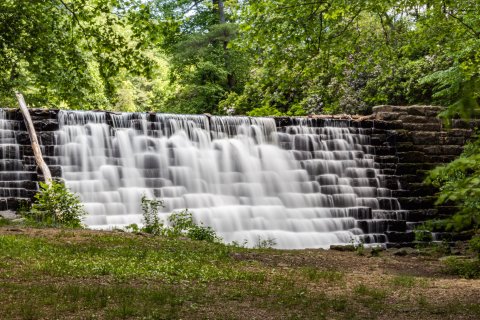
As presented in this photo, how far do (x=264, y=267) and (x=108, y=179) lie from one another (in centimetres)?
859

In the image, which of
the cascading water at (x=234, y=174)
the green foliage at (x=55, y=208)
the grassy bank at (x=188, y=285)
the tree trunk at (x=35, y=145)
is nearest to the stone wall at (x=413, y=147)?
the cascading water at (x=234, y=174)

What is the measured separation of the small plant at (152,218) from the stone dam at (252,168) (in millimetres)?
687

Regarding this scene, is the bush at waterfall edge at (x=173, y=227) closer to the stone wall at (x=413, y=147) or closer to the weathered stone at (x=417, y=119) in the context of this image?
the stone wall at (x=413, y=147)

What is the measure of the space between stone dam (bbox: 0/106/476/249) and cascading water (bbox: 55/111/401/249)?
0.12 ft

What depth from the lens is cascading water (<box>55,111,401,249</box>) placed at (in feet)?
59.8

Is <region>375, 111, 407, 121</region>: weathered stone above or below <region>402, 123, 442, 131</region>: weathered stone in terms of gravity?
above

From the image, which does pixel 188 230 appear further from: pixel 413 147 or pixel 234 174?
pixel 413 147

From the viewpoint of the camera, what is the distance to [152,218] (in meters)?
16.8

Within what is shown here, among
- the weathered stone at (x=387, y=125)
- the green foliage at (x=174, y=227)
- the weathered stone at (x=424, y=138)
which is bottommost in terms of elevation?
the green foliage at (x=174, y=227)

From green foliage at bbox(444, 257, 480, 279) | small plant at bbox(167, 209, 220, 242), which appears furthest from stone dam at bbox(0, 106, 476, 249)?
green foliage at bbox(444, 257, 480, 279)

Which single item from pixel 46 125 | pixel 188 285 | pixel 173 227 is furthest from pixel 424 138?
pixel 188 285

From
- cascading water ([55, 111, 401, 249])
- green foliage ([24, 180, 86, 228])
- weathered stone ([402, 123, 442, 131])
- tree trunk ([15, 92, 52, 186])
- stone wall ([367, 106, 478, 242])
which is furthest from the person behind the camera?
weathered stone ([402, 123, 442, 131])

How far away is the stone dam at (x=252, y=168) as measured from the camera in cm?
1788

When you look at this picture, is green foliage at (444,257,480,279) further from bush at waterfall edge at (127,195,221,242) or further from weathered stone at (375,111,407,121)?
weathered stone at (375,111,407,121)
